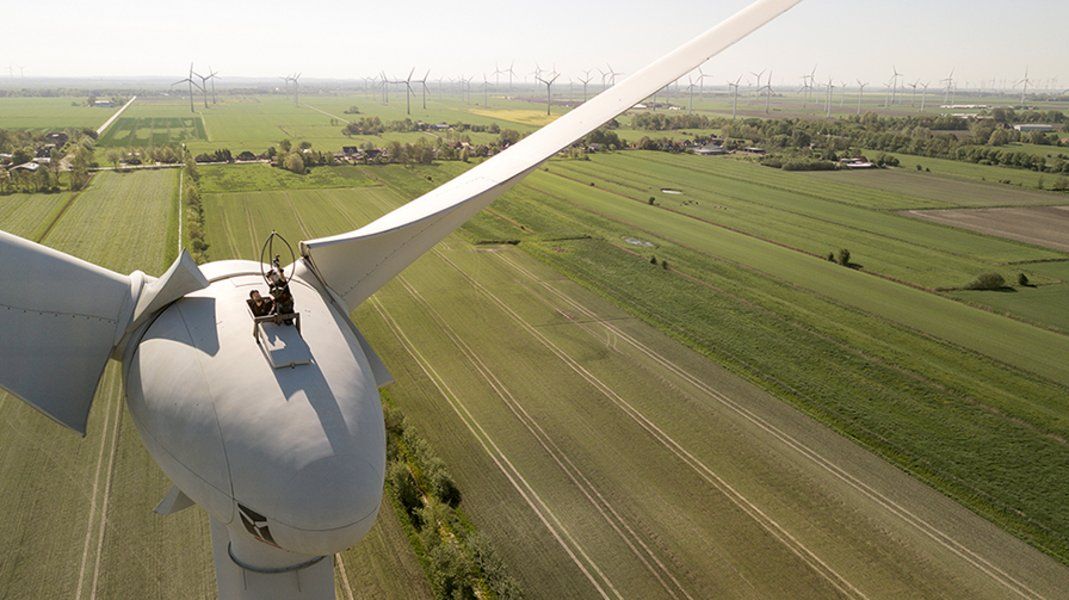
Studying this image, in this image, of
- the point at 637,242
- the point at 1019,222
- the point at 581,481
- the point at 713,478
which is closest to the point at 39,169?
the point at 637,242

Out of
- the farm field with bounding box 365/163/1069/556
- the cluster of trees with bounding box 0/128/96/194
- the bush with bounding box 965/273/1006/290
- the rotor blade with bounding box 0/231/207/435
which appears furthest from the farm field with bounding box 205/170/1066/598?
the cluster of trees with bounding box 0/128/96/194

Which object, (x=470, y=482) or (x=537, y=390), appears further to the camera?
(x=537, y=390)

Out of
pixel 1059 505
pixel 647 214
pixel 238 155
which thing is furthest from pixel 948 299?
pixel 238 155

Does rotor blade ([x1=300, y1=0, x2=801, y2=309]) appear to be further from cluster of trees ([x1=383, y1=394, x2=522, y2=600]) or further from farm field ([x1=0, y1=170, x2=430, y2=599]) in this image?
farm field ([x1=0, y1=170, x2=430, y2=599])

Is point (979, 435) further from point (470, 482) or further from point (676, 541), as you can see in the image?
point (470, 482)

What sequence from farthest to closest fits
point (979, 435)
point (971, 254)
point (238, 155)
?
point (238, 155), point (971, 254), point (979, 435)

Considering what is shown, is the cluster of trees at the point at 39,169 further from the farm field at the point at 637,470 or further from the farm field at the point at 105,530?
the farm field at the point at 637,470

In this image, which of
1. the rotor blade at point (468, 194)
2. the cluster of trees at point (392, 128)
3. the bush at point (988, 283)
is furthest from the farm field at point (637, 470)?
the cluster of trees at point (392, 128)
